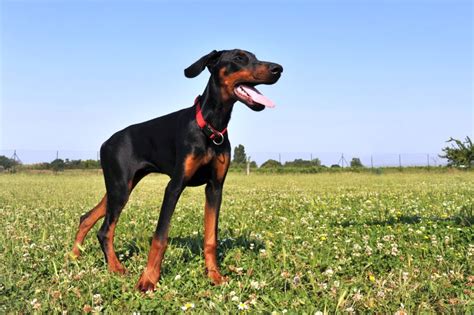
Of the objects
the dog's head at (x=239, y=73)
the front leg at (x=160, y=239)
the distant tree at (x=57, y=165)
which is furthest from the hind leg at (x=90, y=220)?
the distant tree at (x=57, y=165)

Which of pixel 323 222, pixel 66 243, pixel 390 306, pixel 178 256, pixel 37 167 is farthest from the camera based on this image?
pixel 37 167

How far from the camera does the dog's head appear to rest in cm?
445

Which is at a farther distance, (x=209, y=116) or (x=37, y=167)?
(x=37, y=167)

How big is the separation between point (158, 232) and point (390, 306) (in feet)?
7.63

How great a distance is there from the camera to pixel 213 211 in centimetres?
505

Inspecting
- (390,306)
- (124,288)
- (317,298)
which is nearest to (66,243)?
(124,288)

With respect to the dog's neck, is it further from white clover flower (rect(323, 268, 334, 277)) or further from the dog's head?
white clover flower (rect(323, 268, 334, 277))

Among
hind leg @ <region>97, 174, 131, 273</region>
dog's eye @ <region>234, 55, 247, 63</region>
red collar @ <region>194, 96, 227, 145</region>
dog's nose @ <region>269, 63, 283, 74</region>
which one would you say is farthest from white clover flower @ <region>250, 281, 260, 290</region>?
dog's eye @ <region>234, 55, 247, 63</region>

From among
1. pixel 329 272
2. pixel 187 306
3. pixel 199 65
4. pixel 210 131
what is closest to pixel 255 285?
pixel 187 306

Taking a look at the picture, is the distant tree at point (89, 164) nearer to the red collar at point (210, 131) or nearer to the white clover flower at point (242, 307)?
the red collar at point (210, 131)

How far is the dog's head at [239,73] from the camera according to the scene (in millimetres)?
4453

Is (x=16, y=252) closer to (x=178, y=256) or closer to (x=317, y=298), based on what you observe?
(x=178, y=256)

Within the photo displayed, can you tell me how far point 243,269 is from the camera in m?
5.07

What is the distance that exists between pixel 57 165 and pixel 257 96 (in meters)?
57.2
